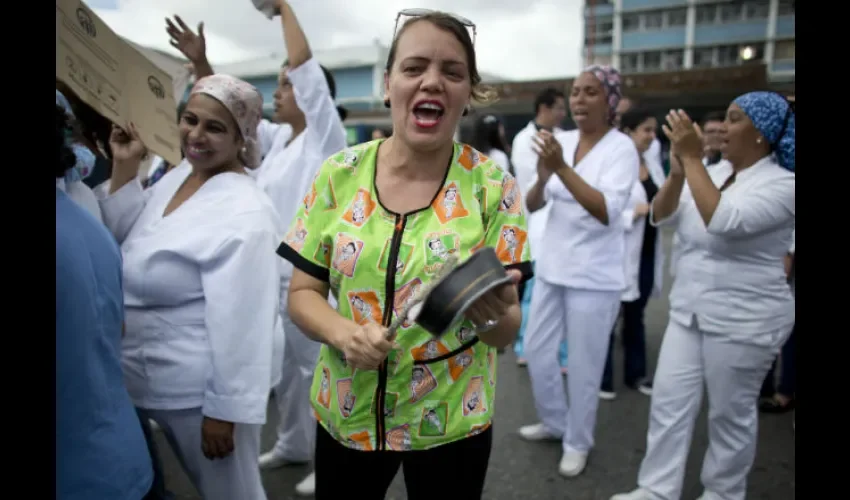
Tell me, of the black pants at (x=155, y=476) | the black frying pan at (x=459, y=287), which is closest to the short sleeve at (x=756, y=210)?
the black frying pan at (x=459, y=287)

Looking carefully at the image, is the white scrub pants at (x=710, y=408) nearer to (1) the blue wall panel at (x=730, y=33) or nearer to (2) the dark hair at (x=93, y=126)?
(2) the dark hair at (x=93, y=126)

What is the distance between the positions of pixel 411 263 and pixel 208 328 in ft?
2.64

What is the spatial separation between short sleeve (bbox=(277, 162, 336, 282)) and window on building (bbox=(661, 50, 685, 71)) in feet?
146

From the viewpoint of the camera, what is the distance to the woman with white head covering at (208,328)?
181 cm

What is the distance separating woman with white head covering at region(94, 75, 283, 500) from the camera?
1812mm

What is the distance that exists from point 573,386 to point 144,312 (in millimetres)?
2324

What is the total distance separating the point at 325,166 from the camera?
1.57 meters

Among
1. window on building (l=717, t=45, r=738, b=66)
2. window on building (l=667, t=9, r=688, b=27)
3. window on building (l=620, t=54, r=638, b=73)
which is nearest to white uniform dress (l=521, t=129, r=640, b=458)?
window on building (l=717, t=45, r=738, b=66)

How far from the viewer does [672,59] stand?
41469 millimetres

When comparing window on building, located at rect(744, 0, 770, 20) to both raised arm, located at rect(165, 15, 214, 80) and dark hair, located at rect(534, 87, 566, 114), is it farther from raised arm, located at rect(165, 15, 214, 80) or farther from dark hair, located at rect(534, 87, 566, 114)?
raised arm, located at rect(165, 15, 214, 80)
